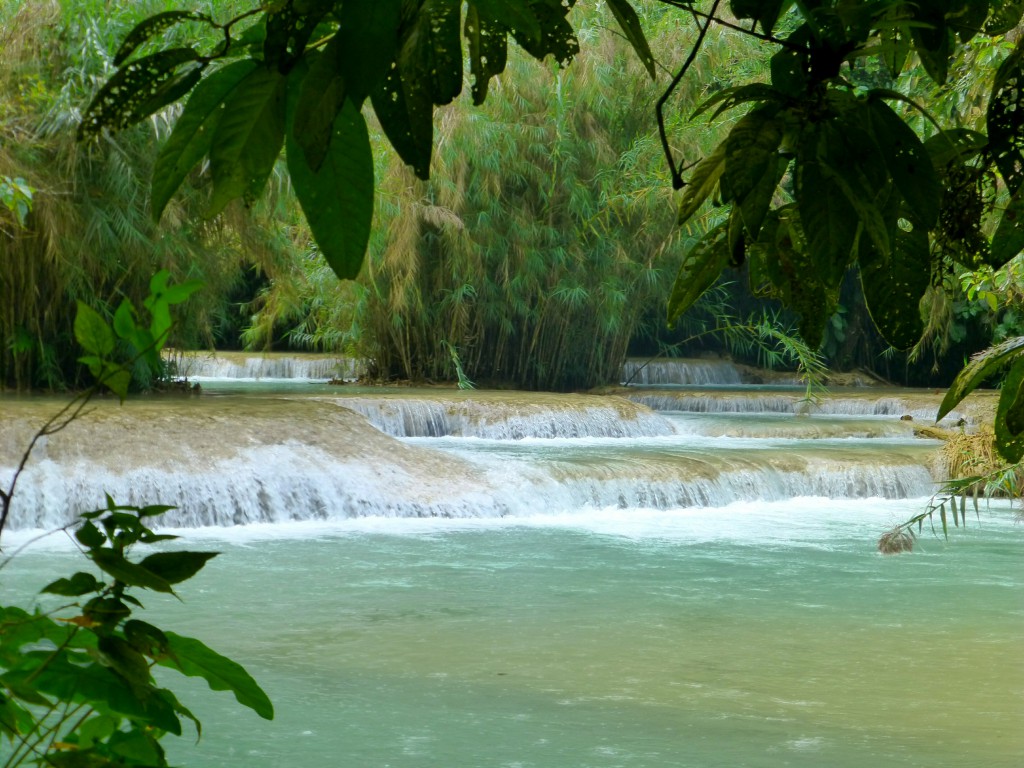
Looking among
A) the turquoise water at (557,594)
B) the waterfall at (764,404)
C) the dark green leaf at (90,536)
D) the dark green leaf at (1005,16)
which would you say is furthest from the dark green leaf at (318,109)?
the waterfall at (764,404)

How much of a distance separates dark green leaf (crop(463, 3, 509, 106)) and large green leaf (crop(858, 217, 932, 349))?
0.69 feet

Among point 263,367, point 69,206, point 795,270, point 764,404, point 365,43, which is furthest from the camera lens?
point 263,367

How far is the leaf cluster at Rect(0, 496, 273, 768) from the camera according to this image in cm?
81

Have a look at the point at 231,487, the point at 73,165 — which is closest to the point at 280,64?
the point at 231,487

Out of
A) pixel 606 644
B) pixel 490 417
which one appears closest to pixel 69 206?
pixel 490 417

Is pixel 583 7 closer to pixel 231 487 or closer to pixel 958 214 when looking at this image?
pixel 231 487

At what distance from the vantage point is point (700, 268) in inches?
29.0

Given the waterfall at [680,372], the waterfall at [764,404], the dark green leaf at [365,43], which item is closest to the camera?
the dark green leaf at [365,43]

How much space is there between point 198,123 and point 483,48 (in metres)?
0.14

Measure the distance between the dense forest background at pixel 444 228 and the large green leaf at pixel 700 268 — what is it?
8.93m

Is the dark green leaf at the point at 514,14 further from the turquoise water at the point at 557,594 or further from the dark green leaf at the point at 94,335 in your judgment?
the turquoise water at the point at 557,594

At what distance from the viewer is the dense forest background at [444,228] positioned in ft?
31.8

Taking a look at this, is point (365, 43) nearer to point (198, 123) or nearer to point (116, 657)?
point (198, 123)

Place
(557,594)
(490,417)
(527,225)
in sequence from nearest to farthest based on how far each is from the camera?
(557,594), (490,417), (527,225)
